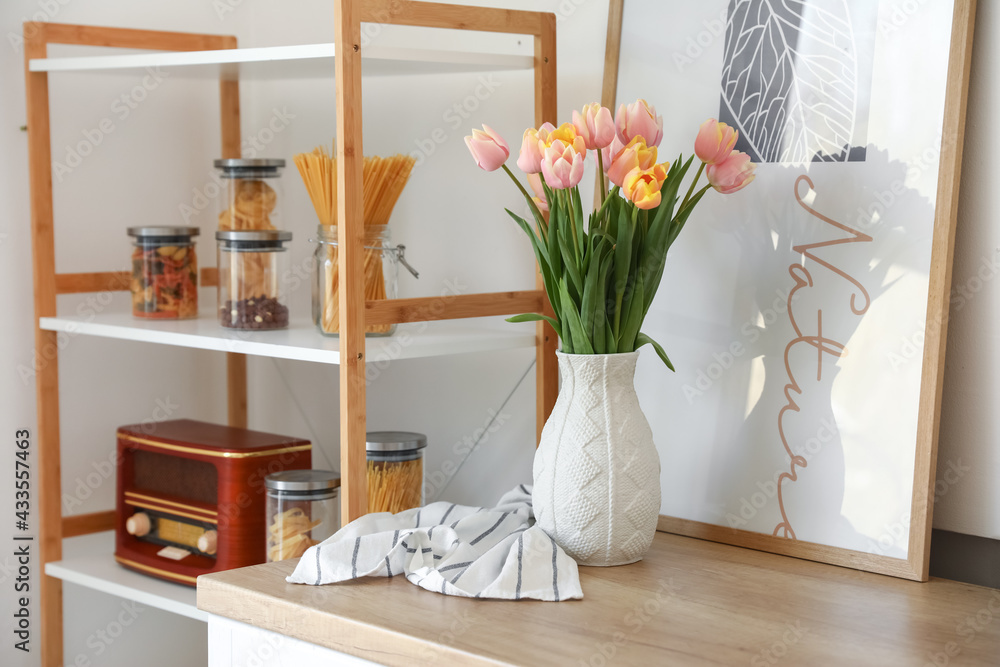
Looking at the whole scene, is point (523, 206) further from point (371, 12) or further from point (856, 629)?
point (856, 629)

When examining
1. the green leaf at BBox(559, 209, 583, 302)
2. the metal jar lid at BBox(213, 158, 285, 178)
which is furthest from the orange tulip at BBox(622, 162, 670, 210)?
the metal jar lid at BBox(213, 158, 285, 178)

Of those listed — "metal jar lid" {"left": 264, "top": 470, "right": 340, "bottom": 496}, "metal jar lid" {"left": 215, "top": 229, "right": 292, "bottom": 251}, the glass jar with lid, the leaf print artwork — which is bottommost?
"metal jar lid" {"left": 264, "top": 470, "right": 340, "bottom": 496}

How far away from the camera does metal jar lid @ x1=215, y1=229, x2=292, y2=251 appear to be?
154cm

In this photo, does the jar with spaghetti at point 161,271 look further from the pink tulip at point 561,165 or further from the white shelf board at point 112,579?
the pink tulip at point 561,165

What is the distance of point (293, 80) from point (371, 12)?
27.5 inches

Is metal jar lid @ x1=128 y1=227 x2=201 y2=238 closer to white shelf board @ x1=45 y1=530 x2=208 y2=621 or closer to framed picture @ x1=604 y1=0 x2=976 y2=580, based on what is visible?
white shelf board @ x1=45 y1=530 x2=208 y2=621

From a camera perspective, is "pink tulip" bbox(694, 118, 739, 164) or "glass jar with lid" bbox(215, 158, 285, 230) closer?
"pink tulip" bbox(694, 118, 739, 164)

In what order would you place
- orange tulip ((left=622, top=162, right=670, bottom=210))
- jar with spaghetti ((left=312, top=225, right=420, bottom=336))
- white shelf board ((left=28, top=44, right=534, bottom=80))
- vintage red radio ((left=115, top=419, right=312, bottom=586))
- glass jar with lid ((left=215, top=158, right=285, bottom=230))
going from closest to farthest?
orange tulip ((left=622, top=162, right=670, bottom=210)) < white shelf board ((left=28, top=44, right=534, bottom=80)) < jar with spaghetti ((left=312, top=225, right=420, bottom=336)) < vintage red radio ((left=115, top=419, right=312, bottom=586)) < glass jar with lid ((left=215, top=158, right=285, bottom=230))

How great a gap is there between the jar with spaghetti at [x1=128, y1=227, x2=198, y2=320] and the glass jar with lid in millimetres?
83

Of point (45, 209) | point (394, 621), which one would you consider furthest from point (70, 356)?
point (394, 621)

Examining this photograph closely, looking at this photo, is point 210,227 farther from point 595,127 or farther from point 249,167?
point 595,127

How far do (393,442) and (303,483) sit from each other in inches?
6.0

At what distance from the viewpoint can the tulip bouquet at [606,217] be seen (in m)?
1.06

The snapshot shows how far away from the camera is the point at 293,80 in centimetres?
185
